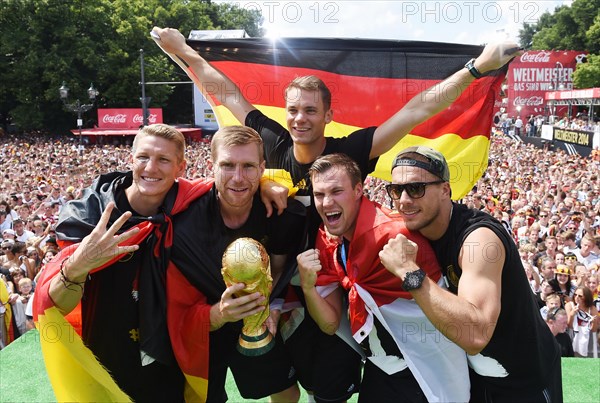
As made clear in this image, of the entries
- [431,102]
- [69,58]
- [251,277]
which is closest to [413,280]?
[251,277]

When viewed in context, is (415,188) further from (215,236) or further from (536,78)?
(536,78)

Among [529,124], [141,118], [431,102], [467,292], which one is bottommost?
[467,292]

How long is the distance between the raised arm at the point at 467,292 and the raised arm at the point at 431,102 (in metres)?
0.97

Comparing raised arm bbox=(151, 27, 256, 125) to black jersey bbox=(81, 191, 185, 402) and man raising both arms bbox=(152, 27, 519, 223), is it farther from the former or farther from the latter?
black jersey bbox=(81, 191, 185, 402)

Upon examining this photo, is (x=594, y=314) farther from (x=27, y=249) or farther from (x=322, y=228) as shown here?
(x=27, y=249)

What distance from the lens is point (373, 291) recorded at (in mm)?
2596

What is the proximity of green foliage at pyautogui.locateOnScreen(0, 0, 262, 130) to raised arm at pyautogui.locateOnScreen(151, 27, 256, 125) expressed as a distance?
1602 inches

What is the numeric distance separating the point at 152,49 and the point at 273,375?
4601cm

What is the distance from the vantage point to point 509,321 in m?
2.48

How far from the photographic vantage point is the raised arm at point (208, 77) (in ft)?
11.9

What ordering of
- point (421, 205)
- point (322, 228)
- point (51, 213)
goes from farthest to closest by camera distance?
point (51, 213) < point (322, 228) < point (421, 205)

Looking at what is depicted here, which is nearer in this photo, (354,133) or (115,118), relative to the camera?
(354,133)

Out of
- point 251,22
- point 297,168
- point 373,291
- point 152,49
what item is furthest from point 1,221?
point 251,22

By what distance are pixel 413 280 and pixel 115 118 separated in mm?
39562
